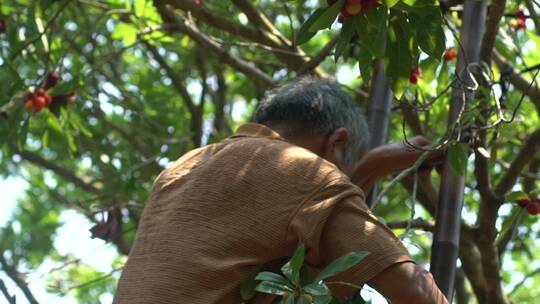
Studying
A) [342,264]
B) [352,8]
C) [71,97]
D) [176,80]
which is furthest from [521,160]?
[176,80]

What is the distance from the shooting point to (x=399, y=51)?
3219 mm

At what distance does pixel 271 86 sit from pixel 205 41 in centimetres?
51

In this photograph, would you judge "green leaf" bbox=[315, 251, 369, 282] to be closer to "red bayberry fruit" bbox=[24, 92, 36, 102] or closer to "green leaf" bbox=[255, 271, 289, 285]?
"green leaf" bbox=[255, 271, 289, 285]

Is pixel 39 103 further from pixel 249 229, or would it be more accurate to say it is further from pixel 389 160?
pixel 249 229

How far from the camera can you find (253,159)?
298cm

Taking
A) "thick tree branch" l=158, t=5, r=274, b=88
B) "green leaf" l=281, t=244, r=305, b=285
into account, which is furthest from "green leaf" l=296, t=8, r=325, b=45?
"thick tree branch" l=158, t=5, r=274, b=88

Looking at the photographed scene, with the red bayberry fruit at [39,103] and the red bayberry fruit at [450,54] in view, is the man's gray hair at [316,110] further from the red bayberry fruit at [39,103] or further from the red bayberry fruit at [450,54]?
the red bayberry fruit at [39,103]

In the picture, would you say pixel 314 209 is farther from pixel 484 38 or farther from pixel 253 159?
pixel 484 38

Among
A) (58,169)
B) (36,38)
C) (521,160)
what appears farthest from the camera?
(58,169)

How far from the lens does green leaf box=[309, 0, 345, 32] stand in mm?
3041

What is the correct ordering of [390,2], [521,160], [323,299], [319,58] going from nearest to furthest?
1. [323,299]
2. [390,2]
3. [521,160]
4. [319,58]

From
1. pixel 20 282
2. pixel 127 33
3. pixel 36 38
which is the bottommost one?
A: pixel 20 282

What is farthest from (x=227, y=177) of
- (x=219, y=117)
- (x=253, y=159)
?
(x=219, y=117)

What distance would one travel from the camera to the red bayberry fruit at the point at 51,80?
523cm
